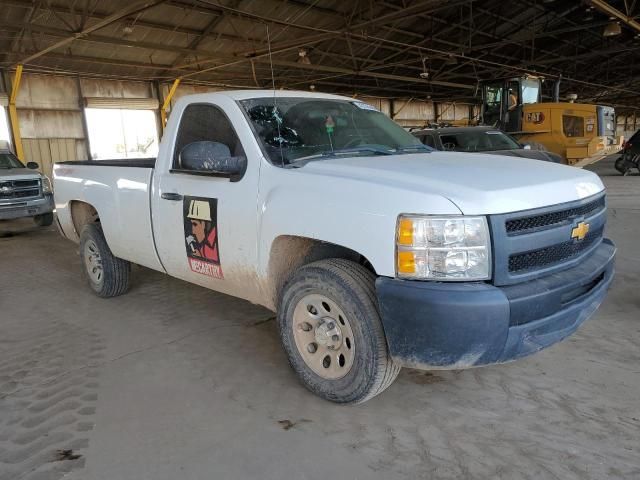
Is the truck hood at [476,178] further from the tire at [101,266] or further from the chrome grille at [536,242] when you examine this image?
the tire at [101,266]

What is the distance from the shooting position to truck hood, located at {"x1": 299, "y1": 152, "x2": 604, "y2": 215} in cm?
231

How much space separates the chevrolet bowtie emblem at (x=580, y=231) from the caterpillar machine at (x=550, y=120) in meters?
11.4

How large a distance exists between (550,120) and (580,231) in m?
12.6

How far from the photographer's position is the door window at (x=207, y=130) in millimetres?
3310

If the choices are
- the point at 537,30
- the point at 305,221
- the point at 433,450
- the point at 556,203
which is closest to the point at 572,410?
the point at 433,450

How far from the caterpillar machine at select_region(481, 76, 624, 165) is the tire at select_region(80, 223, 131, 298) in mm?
11505

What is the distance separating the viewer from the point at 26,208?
9.42 m

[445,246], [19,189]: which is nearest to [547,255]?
[445,246]

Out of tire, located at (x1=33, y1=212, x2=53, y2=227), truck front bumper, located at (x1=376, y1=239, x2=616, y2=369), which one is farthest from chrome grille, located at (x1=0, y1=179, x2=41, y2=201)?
truck front bumper, located at (x1=376, y1=239, x2=616, y2=369)

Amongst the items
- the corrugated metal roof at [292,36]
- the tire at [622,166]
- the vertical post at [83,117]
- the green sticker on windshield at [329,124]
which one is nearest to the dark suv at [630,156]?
the tire at [622,166]

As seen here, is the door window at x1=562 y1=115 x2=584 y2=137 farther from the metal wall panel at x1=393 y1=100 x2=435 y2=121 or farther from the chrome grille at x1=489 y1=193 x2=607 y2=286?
the metal wall panel at x1=393 y1=100 x2=435 y2=121

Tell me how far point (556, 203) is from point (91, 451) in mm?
2729

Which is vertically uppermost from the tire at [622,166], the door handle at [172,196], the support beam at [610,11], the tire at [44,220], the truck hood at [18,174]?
the support beam at [610,11]

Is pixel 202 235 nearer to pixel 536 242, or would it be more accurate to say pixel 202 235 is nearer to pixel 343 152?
pixel 343 152
